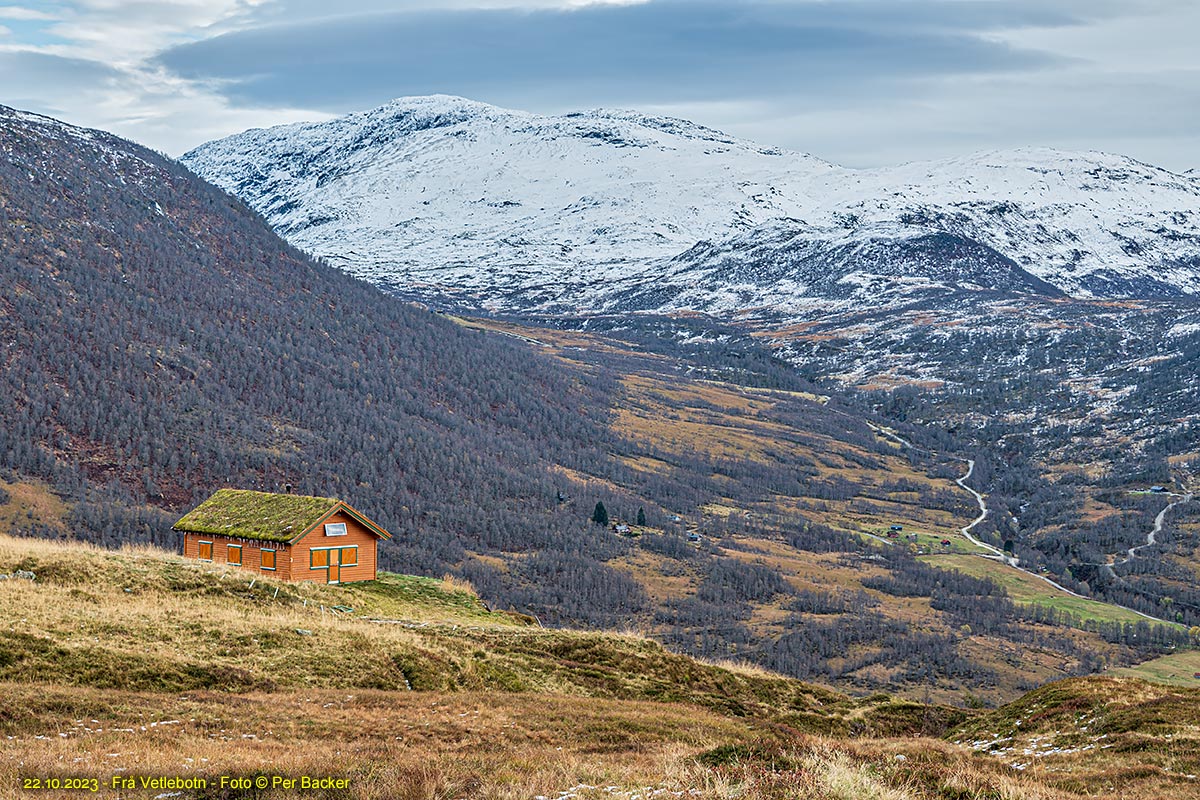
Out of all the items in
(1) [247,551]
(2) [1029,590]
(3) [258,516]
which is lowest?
(2) [1029,590]

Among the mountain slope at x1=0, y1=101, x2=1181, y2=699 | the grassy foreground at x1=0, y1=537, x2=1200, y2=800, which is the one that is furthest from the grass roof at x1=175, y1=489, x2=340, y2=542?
the mountain slope at x1=0, y1=101, x2=1181, y2=699

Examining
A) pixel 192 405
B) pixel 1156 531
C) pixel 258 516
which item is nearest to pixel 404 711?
pixel 258 516

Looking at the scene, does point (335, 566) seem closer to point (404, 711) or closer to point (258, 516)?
point (258, 516)

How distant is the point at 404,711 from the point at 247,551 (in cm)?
2955

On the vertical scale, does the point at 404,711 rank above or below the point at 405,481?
above

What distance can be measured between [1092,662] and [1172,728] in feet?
300

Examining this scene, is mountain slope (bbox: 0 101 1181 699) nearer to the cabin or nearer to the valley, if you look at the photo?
the valley

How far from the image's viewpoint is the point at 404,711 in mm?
27125

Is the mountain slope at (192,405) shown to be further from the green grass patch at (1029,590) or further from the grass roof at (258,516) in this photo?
the green grass patch at (1029,590)

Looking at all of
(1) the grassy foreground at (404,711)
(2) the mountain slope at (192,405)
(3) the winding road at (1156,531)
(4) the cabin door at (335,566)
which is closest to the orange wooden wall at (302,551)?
(4) the cabin door at (335,566)

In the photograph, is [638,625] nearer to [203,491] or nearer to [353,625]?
[203,491]

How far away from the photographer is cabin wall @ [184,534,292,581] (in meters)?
51.8

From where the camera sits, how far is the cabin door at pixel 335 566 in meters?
53.6

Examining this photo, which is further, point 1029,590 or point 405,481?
Result: point 405,481
